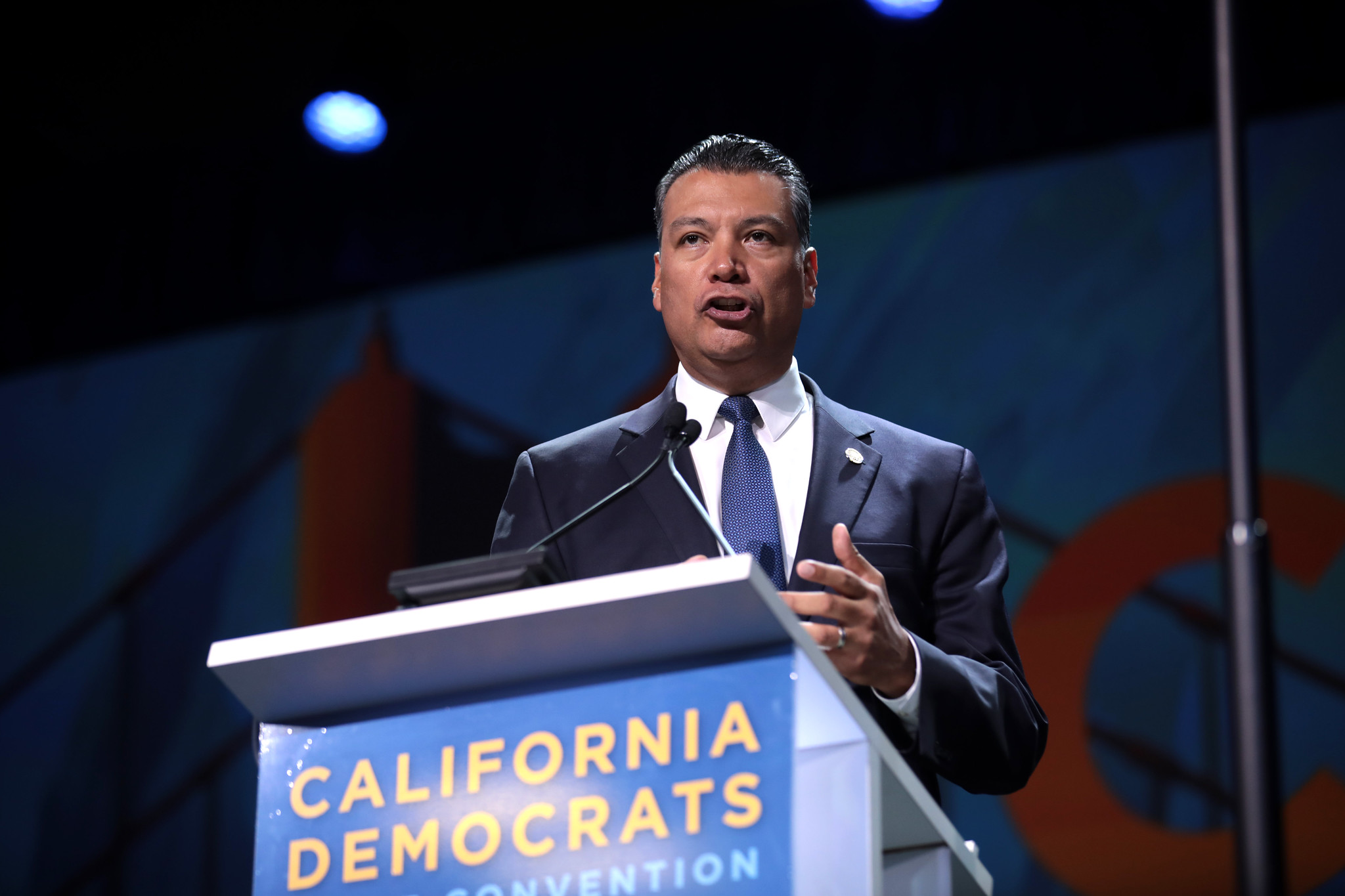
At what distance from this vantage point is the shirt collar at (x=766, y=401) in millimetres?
2004

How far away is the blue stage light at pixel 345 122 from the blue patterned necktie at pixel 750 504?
9.12 feet

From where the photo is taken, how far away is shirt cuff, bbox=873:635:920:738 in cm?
139

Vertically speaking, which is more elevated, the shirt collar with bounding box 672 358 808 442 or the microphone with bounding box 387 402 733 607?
the shirt collar with bounding box 672 358 808 442

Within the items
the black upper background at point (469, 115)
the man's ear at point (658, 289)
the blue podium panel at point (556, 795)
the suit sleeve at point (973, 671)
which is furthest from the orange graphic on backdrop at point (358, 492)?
the blue podium panel at point (556, 795)

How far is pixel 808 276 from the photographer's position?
2174 millimetres

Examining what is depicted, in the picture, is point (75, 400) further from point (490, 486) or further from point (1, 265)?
point (490, 486)

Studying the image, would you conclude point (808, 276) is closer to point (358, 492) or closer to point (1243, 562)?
point (1243, 562)

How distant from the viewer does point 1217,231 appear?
1.10m

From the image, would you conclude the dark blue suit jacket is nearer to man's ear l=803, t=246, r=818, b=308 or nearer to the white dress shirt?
the white dress shirt

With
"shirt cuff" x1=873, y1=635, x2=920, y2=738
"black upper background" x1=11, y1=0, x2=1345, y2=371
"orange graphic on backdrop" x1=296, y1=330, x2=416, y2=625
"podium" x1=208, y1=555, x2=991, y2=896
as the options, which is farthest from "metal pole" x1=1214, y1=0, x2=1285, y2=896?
"orange graphic on backdrop" x1=296, y1=330, x2=416, y2=625

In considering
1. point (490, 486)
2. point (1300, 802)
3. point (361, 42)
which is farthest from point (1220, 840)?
point (361, 42)

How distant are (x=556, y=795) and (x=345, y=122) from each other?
3.65m

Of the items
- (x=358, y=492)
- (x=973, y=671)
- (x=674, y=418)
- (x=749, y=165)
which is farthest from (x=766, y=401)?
(x=358, y=492)

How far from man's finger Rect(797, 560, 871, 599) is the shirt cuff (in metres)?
0.16
